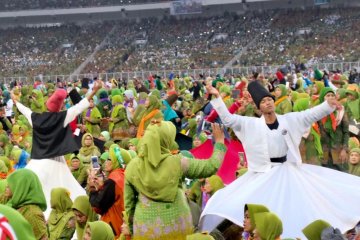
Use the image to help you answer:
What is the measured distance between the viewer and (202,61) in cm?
5438

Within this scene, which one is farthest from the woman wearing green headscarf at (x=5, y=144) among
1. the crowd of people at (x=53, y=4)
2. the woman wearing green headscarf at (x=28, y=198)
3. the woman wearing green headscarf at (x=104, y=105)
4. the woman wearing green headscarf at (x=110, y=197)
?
the crowd of people at (x=53, y=4)

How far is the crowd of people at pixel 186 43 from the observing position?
52.6m

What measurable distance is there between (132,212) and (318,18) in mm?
50032

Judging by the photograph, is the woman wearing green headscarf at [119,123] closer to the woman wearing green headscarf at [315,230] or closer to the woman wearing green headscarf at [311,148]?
the woman wearing green headscarf at [311,148]

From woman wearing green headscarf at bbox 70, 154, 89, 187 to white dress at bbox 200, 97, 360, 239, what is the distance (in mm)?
3674

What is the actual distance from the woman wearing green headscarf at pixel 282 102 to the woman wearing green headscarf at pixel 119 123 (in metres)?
3.12

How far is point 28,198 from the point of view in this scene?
7504mm

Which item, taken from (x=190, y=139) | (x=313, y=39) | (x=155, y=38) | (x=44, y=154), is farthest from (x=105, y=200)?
(x=155, y=38)

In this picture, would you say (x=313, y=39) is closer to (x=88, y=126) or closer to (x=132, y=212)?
(x=88, y=126)

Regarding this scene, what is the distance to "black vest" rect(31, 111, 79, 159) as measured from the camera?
11438 mm

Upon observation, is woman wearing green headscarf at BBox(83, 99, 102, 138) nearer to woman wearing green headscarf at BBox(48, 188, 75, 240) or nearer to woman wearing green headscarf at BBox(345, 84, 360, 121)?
woman wearing green headscarf at BBox(345, 84, 360, 121)

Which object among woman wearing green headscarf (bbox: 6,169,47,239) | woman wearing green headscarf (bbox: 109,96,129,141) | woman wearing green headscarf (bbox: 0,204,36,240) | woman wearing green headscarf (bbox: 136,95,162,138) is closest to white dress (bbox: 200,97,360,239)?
woman wearing green headscarf (bbox: 6,169,47,239)

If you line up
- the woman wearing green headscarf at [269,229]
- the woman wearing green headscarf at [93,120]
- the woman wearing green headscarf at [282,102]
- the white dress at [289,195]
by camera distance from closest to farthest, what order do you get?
the woman wearing green headscarf at [269,229], the white dress at [289,195], the woman wearing green headscarf at [282,102], the woman wearing green headscarf at [93,120]

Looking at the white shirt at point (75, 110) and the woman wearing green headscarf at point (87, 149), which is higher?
the white shirt at point (75, 110)
